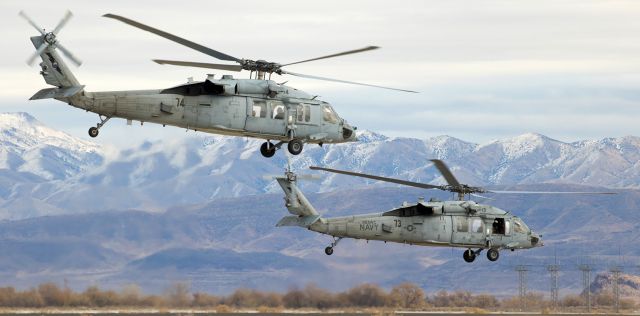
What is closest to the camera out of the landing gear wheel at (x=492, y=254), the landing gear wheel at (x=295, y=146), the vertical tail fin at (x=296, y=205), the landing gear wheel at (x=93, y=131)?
the landing gear wheel at (x=93, y=131)

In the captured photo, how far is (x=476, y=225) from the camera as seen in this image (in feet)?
336

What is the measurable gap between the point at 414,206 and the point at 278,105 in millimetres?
A: 21436

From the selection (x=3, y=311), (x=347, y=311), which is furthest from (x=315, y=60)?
(x=347, y=311)

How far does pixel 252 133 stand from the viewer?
272ft

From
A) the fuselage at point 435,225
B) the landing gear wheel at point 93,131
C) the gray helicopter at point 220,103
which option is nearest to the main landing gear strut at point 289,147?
the gray helicopter at point 220,103

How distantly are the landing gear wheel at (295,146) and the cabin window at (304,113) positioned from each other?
1.26 meters

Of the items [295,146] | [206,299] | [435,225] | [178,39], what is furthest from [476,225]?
[206,299]

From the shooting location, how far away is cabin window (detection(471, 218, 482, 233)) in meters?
102

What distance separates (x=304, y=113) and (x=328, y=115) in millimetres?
1776

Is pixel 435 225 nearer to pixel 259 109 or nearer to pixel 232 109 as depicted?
pixel 259 109

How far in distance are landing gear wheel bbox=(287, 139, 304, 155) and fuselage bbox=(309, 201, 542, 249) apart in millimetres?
18560

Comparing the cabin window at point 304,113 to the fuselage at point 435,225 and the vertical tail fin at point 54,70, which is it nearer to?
the vertical tail fin at point 54,70

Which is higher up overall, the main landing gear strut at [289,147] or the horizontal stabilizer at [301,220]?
the main landing gear strut at [289,147]

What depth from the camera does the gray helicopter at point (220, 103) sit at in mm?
76125
